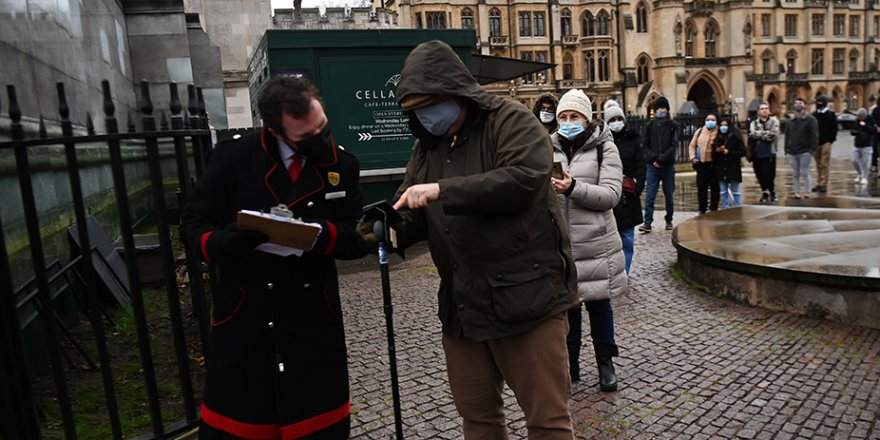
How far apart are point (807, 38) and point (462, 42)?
250ft

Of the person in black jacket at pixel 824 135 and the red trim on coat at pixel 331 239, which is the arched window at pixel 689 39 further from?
the red trim on coat at pixel 331 239

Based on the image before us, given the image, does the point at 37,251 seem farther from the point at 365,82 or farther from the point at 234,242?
the point at 365,82

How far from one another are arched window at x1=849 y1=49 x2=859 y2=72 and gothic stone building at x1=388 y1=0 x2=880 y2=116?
0.12 m

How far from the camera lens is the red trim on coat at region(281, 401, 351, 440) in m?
2.60

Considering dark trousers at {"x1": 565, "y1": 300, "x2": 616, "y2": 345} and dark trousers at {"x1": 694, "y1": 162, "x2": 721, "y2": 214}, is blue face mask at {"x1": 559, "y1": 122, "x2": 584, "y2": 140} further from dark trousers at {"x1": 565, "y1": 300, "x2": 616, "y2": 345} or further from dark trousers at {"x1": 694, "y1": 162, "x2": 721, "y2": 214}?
dark trousers at {"x1": 694, "y1": 162, "x2": 721, "y2": 214}

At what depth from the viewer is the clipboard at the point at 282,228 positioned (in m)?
2.30

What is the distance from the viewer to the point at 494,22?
191ft

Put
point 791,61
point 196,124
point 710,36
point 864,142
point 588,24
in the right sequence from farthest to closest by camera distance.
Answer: point 791,61 < point 710,36 < point 588,24 < point 864,142 < point 196,124

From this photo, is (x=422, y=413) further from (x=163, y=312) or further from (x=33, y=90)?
(x=33, y=90)

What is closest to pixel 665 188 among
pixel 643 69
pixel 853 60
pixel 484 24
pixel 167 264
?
pixel 167 264

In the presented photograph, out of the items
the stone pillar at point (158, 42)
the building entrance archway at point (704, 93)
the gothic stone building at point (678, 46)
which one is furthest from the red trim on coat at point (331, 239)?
the building entrance archway at point (704, 93)

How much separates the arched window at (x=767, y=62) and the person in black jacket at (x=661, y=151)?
68600mm

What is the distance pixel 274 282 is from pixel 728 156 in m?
9.98

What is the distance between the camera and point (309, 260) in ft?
8.71
